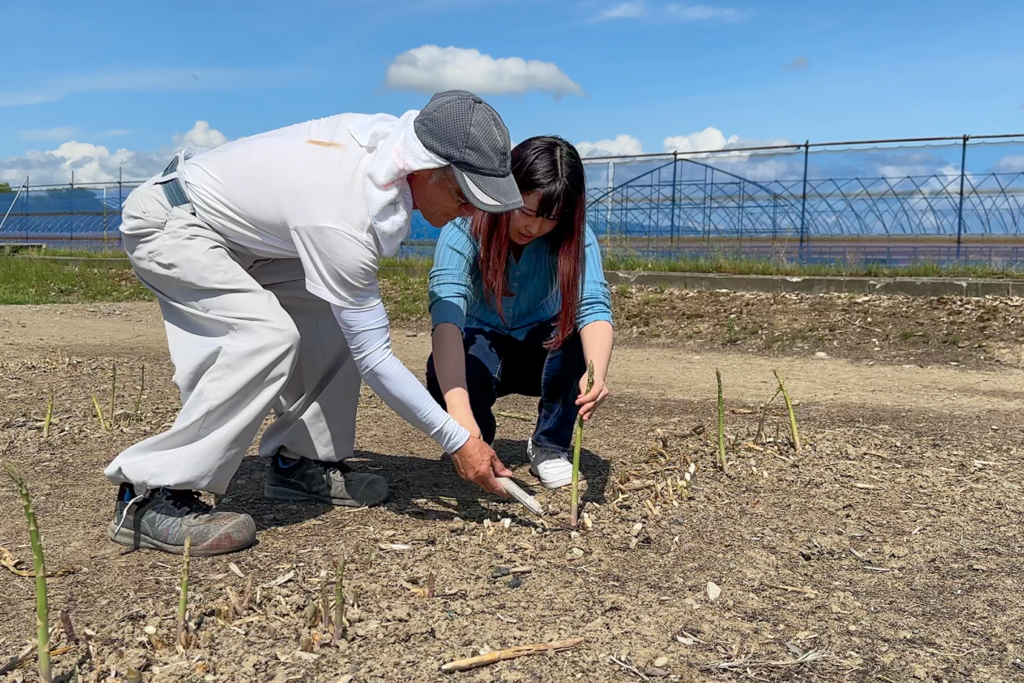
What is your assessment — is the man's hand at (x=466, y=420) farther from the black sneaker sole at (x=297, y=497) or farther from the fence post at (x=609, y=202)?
the fence post at (x=609, y=202)

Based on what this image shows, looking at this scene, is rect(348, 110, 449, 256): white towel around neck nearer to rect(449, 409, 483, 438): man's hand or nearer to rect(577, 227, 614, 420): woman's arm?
rect(449, 409, 483, 438): man's hand

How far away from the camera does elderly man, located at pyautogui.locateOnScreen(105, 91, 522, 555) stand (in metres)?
2.22

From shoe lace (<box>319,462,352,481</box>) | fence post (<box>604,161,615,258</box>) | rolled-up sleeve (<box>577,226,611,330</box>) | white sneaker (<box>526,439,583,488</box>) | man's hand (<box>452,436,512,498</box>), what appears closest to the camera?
man's hand (<box>452,436,512,498</box>)

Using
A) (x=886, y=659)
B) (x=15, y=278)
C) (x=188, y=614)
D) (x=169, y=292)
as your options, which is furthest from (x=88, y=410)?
(x=15, y=278)

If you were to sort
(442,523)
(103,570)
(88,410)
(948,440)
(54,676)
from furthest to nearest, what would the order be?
(88,410) < (948,440) < (442,523) < (103,570) < (54,676)

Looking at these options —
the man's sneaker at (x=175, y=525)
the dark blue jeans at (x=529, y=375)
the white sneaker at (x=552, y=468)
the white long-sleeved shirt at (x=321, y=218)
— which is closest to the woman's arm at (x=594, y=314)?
the dark blue jeans at (x=529, y=375)

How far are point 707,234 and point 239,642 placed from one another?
1110 centimetres

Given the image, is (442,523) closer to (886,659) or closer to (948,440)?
(886,659)

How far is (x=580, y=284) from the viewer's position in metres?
3.07

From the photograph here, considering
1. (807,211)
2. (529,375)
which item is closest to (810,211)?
(807,211)

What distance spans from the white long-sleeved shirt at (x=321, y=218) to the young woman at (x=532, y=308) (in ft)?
1.11

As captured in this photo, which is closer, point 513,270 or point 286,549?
point 286,549

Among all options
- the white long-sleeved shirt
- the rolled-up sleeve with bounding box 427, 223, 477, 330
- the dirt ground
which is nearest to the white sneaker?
the dirt ground

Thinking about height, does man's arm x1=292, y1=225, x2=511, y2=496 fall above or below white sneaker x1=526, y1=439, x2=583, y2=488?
above
